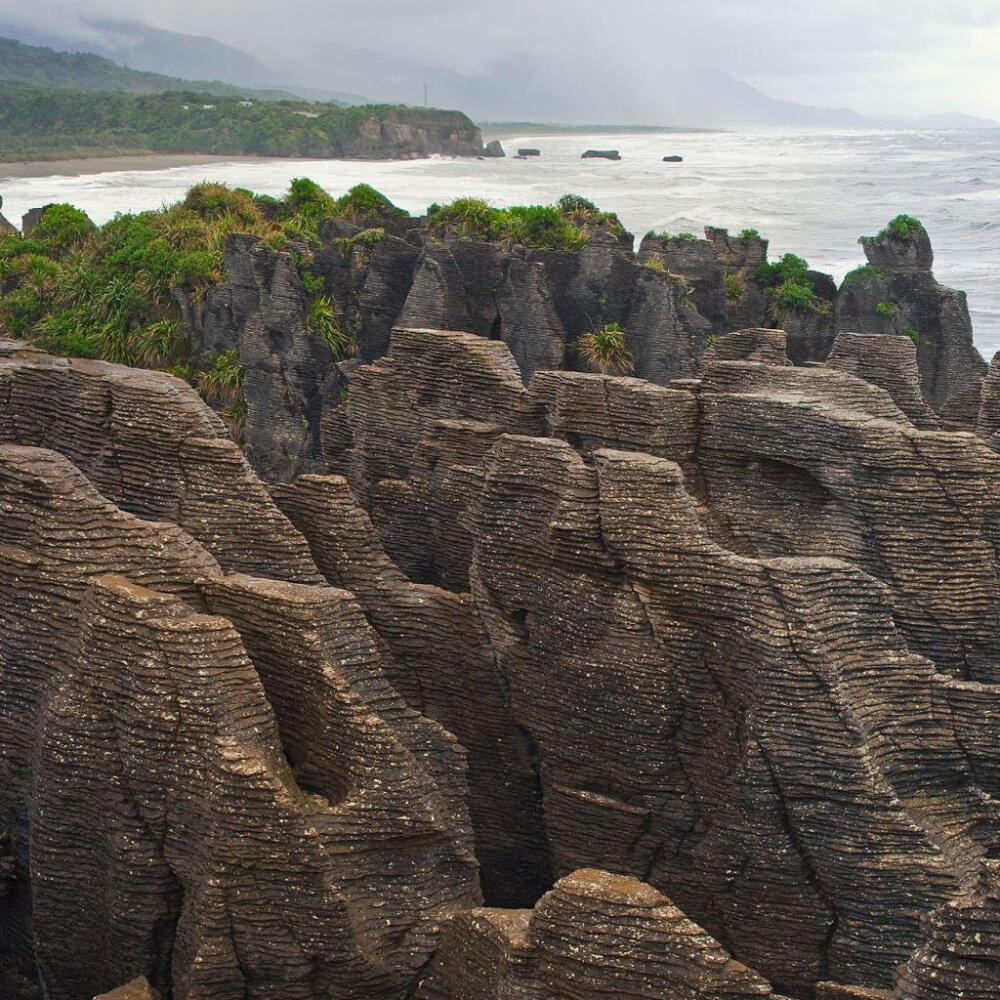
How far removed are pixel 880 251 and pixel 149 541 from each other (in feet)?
104

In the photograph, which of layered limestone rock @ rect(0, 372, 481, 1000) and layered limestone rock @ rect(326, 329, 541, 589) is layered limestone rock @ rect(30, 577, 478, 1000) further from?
layered limestone rock @ rect(326, 329, 541, 589)

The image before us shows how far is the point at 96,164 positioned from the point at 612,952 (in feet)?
379

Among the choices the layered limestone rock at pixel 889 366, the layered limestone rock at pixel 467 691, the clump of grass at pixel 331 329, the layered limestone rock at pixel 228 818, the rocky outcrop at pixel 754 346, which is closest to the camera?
the layered limestone rock at pixel 228 818

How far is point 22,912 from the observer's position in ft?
41.2

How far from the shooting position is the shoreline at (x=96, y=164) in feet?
340

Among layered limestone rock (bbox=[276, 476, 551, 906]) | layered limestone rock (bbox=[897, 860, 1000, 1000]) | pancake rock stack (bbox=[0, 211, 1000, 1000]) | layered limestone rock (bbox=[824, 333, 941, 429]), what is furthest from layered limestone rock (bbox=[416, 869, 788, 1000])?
layered limestone rock (bbox=[824, 333, 941, 429])

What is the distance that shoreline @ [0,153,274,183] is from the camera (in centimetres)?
10362

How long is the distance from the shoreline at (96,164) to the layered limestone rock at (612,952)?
320 ft

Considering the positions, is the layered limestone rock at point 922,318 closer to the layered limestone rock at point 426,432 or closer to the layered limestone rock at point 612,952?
the layered limestone rock at point 426,432

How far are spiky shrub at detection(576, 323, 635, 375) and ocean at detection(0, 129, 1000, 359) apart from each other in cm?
2176

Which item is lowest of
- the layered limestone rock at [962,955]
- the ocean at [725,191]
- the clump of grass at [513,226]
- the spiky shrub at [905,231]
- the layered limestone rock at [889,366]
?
the layered limestone rock at [962,955]

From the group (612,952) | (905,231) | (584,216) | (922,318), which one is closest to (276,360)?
(584,216)

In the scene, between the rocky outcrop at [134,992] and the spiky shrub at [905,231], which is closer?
the rocky outcrop at [134,992]

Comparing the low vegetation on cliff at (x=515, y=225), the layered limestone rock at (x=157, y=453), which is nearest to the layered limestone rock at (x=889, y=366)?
the layered limestone rock at (x=157, y=453)
